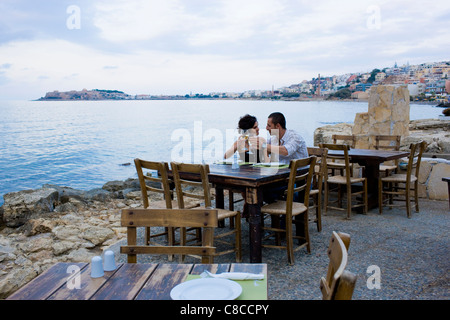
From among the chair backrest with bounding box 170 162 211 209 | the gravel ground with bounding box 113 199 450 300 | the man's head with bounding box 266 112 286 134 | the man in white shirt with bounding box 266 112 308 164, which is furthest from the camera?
the man's head with bounding box 266 112 286 134

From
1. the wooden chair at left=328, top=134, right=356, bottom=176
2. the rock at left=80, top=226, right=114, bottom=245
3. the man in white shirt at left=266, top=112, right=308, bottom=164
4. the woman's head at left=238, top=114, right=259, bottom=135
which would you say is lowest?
the rock at left=80, top=226, right=114, bottom=245

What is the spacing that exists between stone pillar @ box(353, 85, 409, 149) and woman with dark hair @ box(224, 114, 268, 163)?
4.53 metres

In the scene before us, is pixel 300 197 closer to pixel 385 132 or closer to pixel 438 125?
pixel 385 132

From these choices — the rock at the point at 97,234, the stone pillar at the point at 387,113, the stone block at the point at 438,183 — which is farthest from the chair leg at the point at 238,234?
the stone pillar at the point at 387,113

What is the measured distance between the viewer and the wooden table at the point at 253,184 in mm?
3988

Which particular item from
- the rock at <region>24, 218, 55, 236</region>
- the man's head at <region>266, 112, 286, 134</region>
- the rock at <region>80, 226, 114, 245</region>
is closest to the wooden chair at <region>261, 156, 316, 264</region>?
the man's head at <region>266, 112, 286, 134</region>

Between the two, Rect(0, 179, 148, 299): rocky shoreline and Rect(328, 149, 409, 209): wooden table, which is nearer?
Rect(0, 179, 148, 299): rocky shoreline

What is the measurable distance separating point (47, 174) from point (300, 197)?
944 inches

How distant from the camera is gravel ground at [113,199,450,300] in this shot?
350cm

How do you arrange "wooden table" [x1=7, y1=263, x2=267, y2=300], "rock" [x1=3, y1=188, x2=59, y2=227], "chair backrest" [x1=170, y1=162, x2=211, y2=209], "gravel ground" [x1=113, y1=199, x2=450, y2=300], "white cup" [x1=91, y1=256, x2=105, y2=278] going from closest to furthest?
"wooden table" [x1=7, y1=263, x2=267, y2=300]
"white cup" [x1=91, y1=256, x2=105, y2=278]
"gravel ground" [x1=113, y1=199, x2=450, y2=300]
"chair backrest" [x1=170, y1=162, x2=211, y2=209]
"rock" [x1=3, y1=188, x2=59, y2=227]

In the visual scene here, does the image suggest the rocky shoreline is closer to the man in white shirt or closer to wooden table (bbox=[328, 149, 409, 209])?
the man in white shirt
